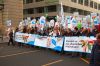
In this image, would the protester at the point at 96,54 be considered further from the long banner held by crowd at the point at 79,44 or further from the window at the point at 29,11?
the window at the point at 29,11

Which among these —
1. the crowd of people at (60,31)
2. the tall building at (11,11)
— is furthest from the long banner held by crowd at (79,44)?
the tall building at (11,11)

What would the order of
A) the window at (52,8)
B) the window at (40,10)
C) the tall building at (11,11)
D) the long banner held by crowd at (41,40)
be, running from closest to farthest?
the long banner held by crowd at (41,40), the tall building at (11,11), the window at (52,8), the window at (40,10)

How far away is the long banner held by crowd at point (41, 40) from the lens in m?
18.7

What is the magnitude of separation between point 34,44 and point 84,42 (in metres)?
6.49

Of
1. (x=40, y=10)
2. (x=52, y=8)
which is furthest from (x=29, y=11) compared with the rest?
(x=52, y=8)

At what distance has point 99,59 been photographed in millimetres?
6598

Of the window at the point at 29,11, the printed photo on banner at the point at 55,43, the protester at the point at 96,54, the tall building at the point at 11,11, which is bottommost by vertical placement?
the printed photo on banner at the point at 55,43

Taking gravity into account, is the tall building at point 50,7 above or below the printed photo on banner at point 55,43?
above

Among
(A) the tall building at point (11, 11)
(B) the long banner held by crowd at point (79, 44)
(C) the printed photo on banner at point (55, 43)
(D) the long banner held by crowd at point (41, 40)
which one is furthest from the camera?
(A) the tall building at point (11, 11)

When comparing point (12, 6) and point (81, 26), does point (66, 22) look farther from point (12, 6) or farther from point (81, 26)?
point (12, 6)

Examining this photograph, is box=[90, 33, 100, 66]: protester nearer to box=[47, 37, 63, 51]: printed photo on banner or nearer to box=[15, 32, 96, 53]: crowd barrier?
box=[15, 32, 96, 53]: crowd barrier

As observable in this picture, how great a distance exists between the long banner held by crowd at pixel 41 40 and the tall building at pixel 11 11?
16490 mm

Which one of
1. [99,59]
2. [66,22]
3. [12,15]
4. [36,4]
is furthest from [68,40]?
[36,4]

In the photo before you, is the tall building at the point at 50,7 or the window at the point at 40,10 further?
the window at the point at 40,10
